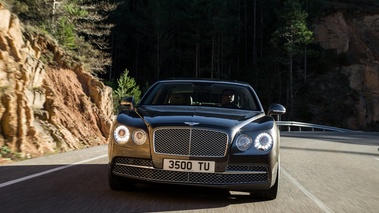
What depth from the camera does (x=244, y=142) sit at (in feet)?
18.1

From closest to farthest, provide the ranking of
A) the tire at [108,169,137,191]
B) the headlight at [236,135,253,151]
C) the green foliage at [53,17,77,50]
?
1. the headlight at [236,135,253,151]
2. the tire at [108,169,137,191]
3. the green foliage at [53,17,77,50]

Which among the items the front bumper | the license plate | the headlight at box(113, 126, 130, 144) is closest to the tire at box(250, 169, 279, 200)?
the front bumper

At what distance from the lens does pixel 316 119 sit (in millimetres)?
51531

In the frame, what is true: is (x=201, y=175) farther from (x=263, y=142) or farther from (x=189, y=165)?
(x=263, y=142)

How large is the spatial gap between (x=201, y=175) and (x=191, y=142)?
0.38 m

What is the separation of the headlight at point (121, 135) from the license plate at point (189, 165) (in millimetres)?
556

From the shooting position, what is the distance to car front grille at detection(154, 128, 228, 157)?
17.6ft

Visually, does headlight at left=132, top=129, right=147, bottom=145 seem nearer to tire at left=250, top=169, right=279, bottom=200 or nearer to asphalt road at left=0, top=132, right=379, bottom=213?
asphalt road at left=0, top=132, right=379, bottom=213

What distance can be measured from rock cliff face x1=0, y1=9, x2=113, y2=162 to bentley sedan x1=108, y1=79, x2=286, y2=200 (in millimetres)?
5459

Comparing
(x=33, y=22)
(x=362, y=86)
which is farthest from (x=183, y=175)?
(x=362, y=86)

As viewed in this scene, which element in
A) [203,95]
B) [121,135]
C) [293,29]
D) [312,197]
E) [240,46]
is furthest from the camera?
[240,46]

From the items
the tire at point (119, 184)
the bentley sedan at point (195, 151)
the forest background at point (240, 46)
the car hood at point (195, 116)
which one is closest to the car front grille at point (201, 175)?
the bentley sedan at point (195, 151)

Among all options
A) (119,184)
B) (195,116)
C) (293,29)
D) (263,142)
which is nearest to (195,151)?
(195,116)

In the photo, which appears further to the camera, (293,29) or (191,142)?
(293,29)
